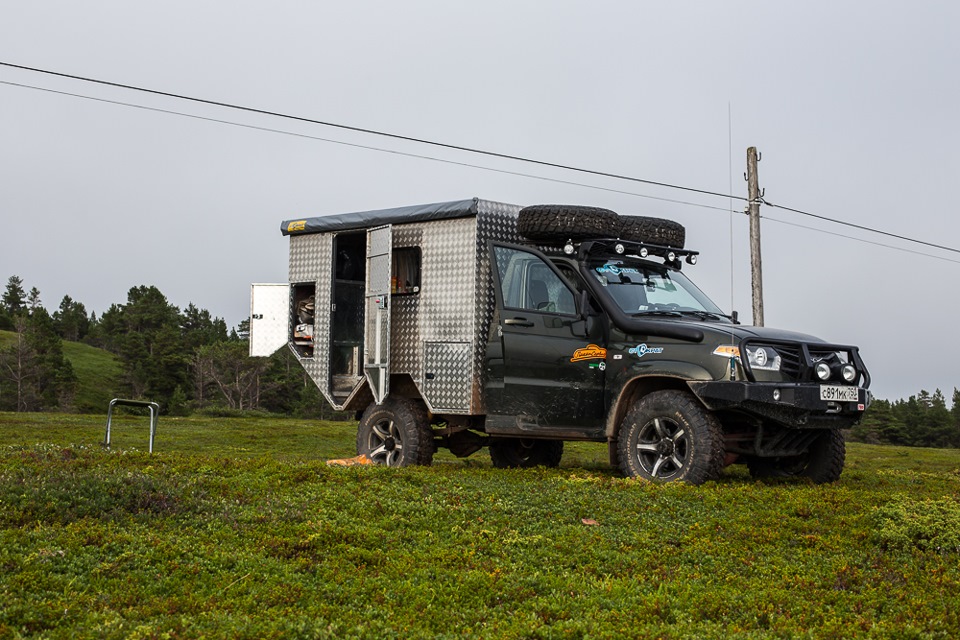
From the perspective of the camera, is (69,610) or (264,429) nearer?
(69,610)

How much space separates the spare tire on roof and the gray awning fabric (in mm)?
787

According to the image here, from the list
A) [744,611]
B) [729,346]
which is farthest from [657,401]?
[744,611]

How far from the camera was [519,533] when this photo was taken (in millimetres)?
A: 7910

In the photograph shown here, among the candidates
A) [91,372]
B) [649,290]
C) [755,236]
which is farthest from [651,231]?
[91,372]

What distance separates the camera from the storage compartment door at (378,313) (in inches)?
515

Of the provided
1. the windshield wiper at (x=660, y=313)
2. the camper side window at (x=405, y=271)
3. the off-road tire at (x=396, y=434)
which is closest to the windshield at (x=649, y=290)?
the windshield wiper at (x=660, y=313)

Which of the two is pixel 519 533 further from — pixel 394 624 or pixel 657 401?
pixel 657 401

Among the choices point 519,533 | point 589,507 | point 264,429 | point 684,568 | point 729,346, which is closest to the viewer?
point 684,568

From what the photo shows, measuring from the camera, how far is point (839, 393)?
33.9 ft

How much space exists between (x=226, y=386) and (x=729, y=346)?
64763 mm

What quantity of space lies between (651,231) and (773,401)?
3.34 m

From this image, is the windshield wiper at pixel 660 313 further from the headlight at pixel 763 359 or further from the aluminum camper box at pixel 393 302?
the aluminum camper box at pixel 393 302

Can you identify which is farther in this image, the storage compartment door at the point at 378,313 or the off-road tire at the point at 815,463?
the storage compartment door at the point at 378,313

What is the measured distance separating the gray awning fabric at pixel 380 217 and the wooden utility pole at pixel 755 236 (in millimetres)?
10491
